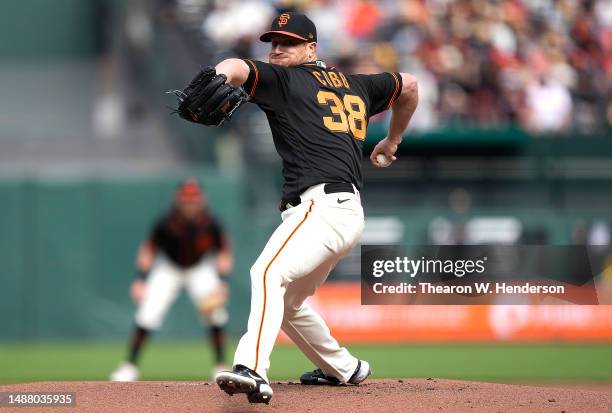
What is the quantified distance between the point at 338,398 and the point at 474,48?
10889 millimetres

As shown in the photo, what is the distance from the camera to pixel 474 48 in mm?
16250

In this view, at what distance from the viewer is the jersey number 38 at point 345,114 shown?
243 inches

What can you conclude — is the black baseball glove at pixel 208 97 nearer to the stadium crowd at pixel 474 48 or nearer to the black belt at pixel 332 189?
the black belt at pixel 332 189

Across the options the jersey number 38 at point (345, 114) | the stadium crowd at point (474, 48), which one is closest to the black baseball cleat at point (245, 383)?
the jersey number 38 at point (345, 114)

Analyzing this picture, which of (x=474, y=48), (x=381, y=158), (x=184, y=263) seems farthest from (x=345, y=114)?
(x=474, y=48)

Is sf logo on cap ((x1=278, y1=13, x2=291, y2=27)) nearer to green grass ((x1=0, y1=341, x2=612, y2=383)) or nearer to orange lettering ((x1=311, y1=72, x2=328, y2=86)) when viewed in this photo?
orange lettering ((x1=311, y1=72, x2=328, y2=86))

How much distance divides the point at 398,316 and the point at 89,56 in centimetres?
920

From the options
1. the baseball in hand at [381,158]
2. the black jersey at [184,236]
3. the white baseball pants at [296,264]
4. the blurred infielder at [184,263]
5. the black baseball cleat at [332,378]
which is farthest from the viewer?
the black jersey at [184,236]

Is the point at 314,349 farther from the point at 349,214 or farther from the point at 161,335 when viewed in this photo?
the point at 161,335

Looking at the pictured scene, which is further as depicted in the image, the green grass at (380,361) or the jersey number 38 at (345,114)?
the green grass at (380,361)

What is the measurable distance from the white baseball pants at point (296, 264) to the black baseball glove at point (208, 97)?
76cm

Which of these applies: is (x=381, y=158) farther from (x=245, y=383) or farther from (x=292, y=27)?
(x=245, y=383)

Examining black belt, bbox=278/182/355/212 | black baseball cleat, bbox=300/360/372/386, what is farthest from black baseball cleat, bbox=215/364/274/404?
black baseball cleat, bbox=300/360/372/386

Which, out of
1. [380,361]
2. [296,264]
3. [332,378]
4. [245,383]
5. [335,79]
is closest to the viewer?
[245,383]
